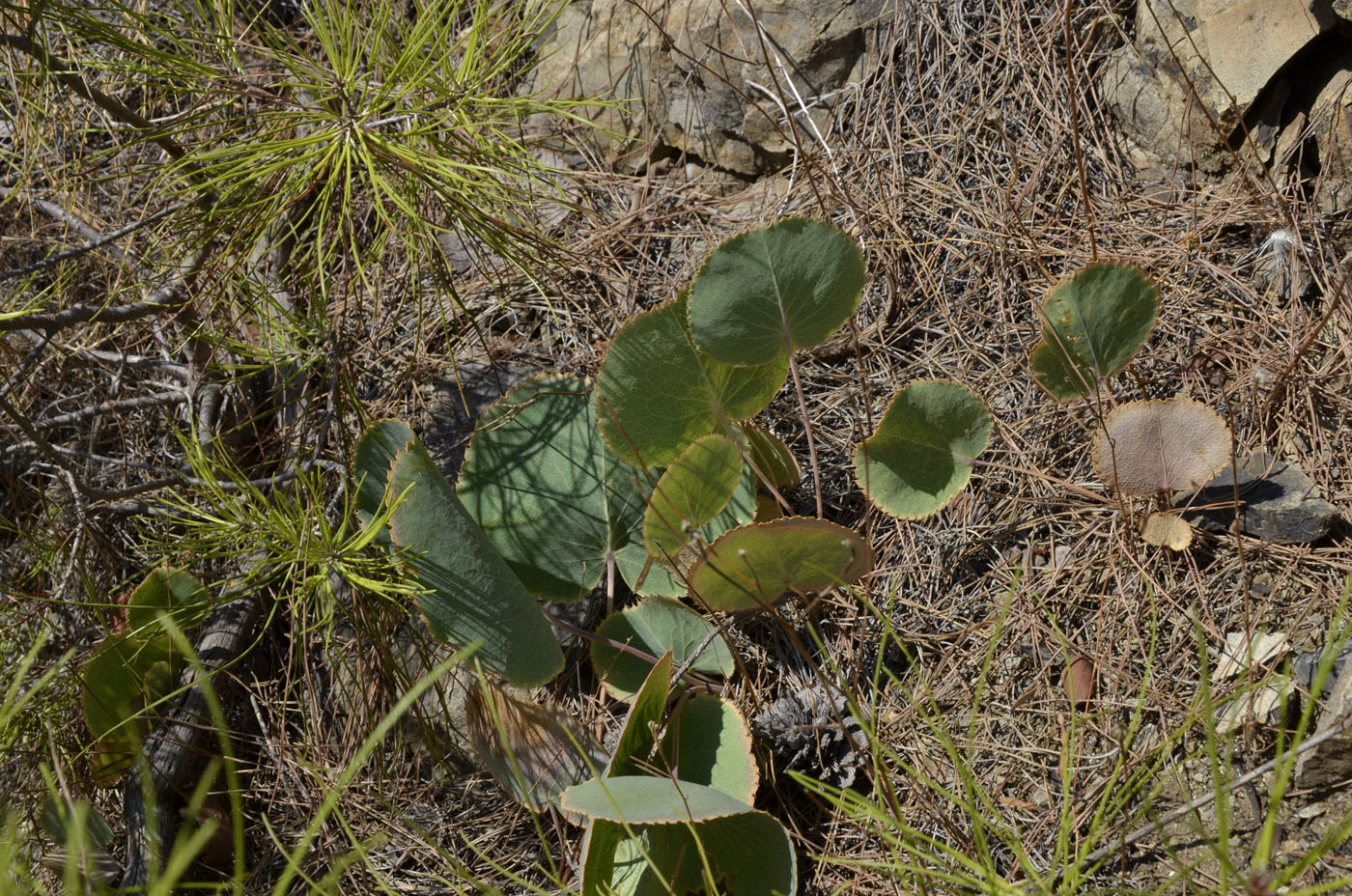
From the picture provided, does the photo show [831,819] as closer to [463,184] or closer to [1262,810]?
[1262,810]

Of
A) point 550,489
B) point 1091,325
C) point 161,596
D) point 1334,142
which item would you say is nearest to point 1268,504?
point 1091,325

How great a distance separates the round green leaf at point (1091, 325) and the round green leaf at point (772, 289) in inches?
10.6

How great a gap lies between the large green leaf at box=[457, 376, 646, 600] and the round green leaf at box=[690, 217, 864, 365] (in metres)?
0.24

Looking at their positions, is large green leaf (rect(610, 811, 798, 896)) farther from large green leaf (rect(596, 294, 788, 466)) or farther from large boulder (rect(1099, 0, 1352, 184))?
large boulder (rect(1099, 0, 1352, 184))

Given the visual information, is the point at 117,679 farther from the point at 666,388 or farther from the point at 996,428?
the point at 996,428

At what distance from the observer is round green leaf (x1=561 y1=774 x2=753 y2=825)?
3.12 ft

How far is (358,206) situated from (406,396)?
404mm

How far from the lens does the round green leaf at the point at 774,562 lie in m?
→ 1.08

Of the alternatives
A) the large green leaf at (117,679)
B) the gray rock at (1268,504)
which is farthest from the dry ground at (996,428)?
the large green leaf at (117,679)

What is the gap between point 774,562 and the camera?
44.5 inches

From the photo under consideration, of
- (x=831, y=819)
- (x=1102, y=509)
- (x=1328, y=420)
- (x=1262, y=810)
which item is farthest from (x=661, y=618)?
(x=1328, y=420)

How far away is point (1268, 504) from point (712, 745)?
30.3 inches

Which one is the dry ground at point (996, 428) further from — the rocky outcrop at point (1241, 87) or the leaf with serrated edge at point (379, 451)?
the leaf with serrated edge at point (379, 451)

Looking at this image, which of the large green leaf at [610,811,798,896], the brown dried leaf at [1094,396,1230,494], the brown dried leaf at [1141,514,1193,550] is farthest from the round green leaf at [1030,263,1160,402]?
the large green leaf at [610,811,798,896]
